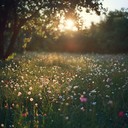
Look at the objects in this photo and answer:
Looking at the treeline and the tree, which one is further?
the treeline

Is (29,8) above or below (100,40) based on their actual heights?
above

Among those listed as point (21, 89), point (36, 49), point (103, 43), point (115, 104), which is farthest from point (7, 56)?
point (36, 49)

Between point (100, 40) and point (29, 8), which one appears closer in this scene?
point (29, 8)

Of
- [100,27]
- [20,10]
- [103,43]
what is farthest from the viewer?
[100,27]

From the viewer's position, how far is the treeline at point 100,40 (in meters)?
51.1

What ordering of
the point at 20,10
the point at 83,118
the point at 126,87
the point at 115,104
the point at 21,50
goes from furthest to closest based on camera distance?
the point at 21,50 → the point at 20,10 → the point at 126,87 → the point at 115,104 → the point at 83,118

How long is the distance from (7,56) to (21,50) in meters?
19.5

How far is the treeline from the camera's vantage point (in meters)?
51.1

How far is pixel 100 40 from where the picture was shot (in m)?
55.5

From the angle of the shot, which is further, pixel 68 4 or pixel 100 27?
pixel 100 27

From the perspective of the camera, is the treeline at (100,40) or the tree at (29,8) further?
the treeline at (100,40)

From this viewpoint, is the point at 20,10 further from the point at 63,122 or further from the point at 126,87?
the point at 63,122

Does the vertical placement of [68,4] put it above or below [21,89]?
above

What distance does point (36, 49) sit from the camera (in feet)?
217
